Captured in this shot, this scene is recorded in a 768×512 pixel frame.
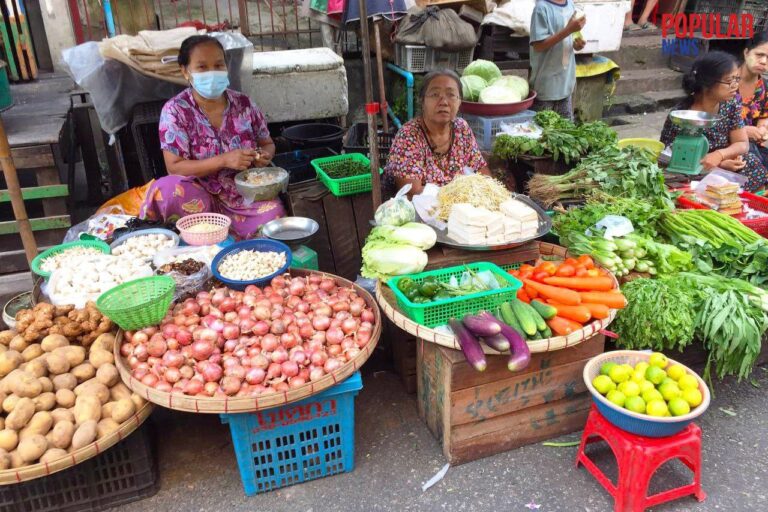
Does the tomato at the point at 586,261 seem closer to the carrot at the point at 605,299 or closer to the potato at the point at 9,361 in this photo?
the carrot at the point at 605,299

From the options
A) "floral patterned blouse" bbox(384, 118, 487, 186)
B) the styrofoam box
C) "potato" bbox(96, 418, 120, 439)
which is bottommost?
"potato" bbox(96, 418, 120, 439)

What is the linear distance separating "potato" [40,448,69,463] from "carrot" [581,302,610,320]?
246 centimetres

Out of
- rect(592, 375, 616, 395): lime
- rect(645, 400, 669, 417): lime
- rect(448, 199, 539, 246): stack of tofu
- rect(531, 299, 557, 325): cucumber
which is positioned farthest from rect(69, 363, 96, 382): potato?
rect(645, 400, 669, 417): lime

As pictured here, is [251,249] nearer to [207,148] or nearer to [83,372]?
[207,148]

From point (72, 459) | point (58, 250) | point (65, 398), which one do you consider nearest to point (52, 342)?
point (65, 398)

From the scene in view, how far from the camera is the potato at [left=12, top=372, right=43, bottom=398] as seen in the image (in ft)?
8.36

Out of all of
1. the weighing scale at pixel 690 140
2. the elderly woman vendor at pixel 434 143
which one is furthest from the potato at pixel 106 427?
the weighing scale at pixel 690 140

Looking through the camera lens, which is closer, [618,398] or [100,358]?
[618,398]

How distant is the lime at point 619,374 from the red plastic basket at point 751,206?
2034 mm

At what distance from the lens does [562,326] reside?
9.04ft

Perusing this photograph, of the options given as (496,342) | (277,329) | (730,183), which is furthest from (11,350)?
(730,183)

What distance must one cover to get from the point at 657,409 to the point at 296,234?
2.38m

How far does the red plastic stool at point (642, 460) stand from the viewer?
250 cm

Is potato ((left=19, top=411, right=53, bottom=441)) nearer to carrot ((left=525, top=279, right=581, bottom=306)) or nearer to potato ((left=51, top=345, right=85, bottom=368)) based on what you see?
potato ((left=51, top=345, right=85, bottom=368))
